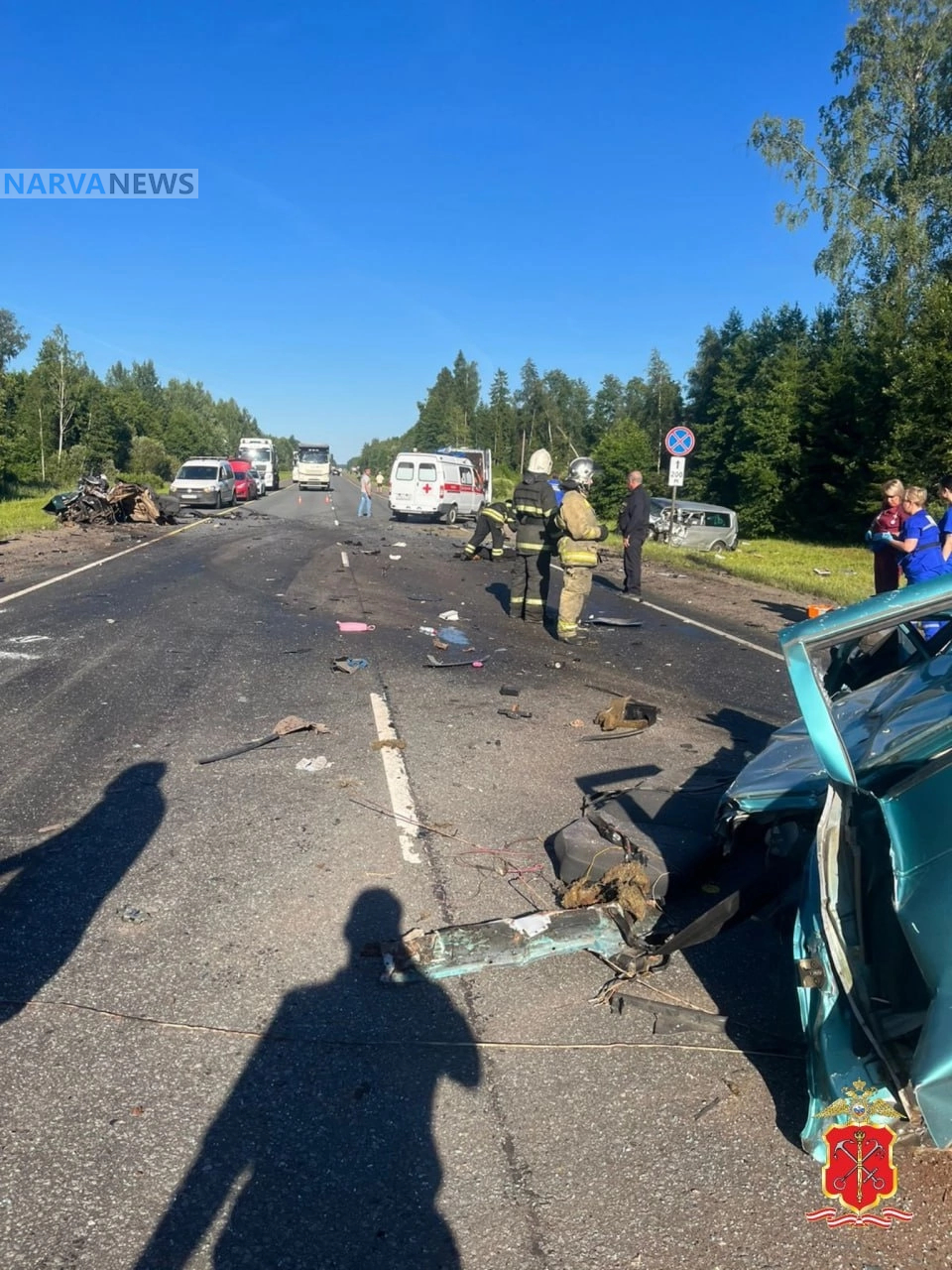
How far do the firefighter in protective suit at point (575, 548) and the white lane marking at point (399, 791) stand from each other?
3.27 m

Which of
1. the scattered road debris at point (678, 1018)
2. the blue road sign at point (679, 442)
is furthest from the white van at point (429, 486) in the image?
the scattered road debris at point (678, 1018)

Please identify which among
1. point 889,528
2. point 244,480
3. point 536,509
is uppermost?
point 244,480

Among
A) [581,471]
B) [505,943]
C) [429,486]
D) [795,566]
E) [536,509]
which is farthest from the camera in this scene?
[429,486]

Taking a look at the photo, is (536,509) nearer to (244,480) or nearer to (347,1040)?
(347,1040)

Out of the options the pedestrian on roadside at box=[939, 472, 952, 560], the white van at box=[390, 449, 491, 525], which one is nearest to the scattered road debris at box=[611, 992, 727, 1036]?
the pedestrian on roadside at box=[939, 472, 952, 560]

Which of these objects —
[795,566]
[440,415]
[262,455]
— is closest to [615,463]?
[262,455]

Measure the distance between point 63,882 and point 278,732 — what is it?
8.09 ft

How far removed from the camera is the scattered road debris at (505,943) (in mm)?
3445

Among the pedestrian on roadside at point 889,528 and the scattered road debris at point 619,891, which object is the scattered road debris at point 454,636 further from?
the scattered road debris at point 619,891

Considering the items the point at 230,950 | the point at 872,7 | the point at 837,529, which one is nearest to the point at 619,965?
the point at 230,950

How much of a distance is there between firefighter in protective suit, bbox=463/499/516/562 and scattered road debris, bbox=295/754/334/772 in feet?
18.3

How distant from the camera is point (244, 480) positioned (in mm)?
41250

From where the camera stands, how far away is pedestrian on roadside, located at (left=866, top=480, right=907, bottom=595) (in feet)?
33.0

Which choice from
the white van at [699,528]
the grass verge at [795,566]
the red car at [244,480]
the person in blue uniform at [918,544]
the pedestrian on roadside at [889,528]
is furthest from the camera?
the red car at [244,480]
